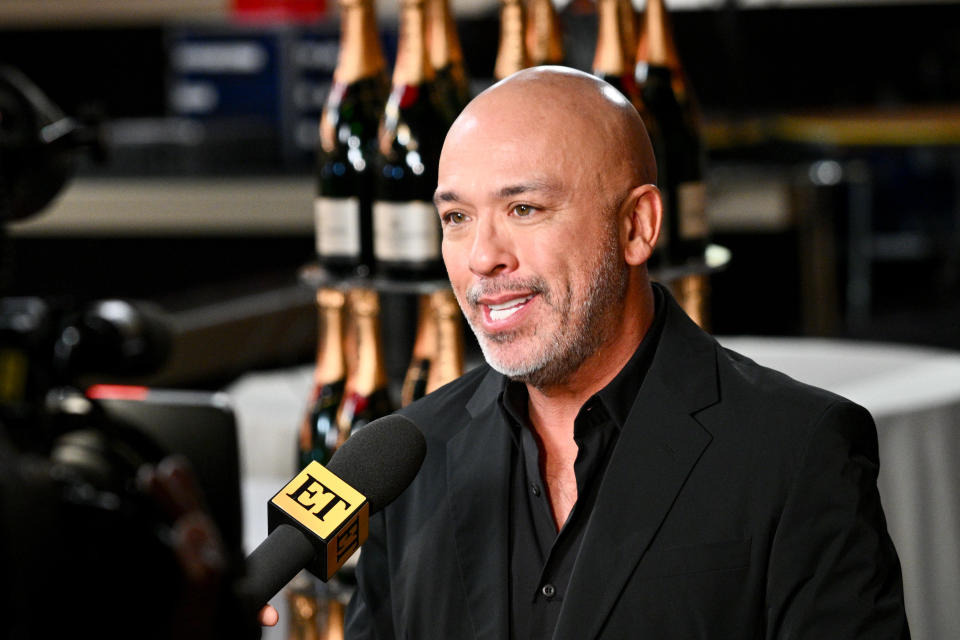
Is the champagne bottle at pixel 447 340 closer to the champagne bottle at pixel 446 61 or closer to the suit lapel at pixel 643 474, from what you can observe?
the champagne bottle at pixel 446 61

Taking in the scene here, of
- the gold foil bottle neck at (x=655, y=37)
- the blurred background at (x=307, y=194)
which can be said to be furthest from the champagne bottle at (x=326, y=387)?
the blurred background at (x=307, y=194)

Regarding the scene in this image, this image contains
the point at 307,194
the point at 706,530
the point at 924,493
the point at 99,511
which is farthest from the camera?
the point at 307,194

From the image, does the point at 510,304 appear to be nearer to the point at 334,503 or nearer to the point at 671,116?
the point at 334,503

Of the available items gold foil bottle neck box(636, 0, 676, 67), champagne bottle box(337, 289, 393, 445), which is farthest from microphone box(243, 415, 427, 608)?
gold foil bottle neck box(636, 0, 676, 67)

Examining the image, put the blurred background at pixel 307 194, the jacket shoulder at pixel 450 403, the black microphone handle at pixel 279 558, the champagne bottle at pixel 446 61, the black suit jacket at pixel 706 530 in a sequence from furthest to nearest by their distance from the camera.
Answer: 1. the blurred background at pixel 307 194
2. the champagne bottle at pixel 446 61
3. the jacket shoulder at pixel 450 403
4. the black suit jacket at pixel 706 530
5. the black microphone handle at pixel 279 558

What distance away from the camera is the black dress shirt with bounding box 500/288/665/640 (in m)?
1.16

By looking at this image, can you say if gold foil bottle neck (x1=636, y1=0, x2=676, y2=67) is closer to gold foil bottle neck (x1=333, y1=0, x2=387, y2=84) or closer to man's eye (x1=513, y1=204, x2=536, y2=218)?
gold foil bottle neck (x1=333, y1=0, x2=387, y2=84)

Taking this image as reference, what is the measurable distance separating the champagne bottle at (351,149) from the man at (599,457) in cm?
57

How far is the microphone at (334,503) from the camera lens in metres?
0.84

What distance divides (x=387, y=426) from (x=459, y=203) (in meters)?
0.21

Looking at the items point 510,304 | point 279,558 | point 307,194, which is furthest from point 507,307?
point 307,194

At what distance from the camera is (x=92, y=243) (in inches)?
263

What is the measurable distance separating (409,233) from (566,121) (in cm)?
58

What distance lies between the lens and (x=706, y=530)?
1.11 m
